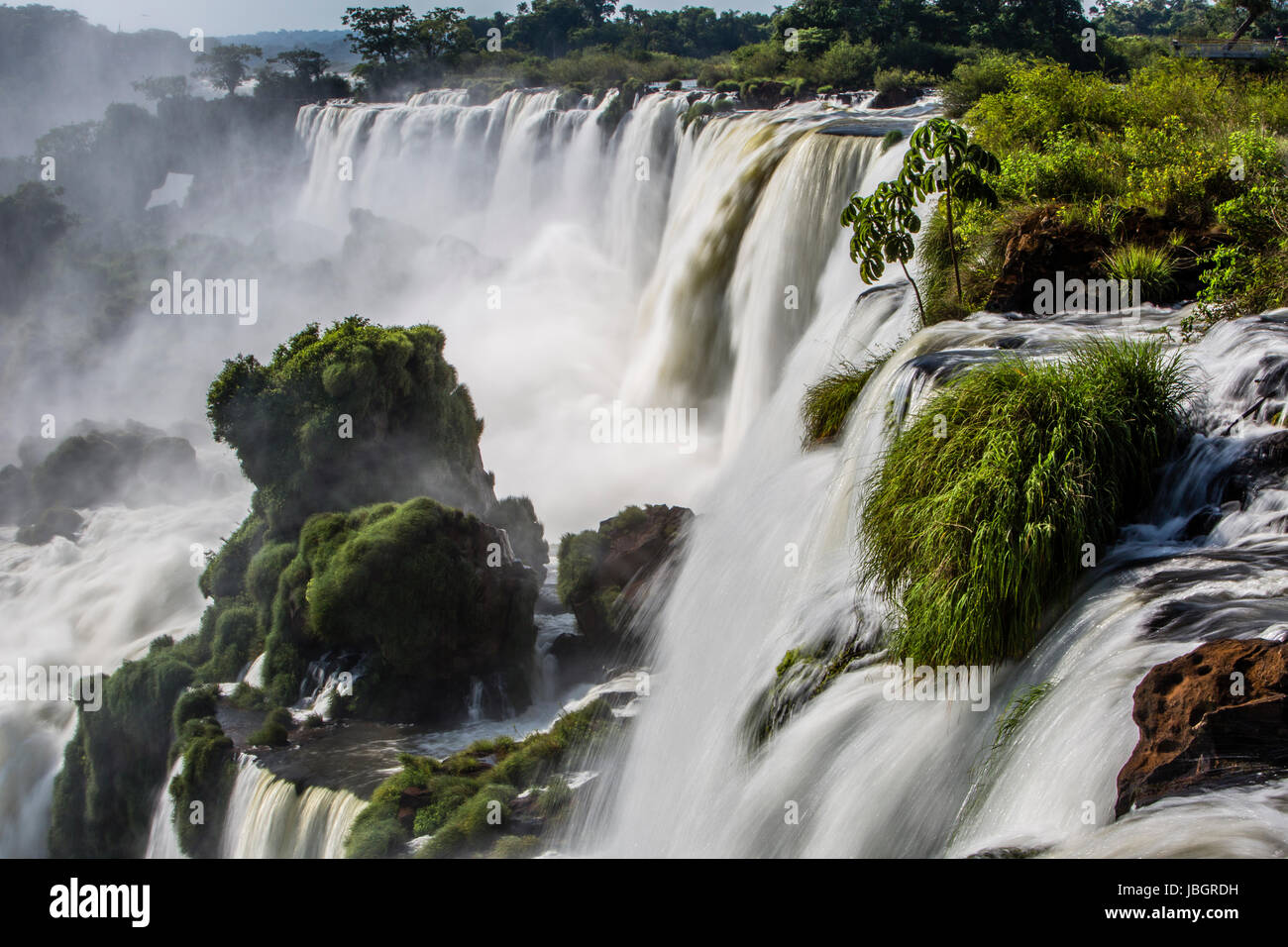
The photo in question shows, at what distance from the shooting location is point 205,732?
14406 millimetres

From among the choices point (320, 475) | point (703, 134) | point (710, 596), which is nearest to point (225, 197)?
point (703, 134)

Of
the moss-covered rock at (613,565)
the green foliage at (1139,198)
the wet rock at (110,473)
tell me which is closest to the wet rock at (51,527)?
the wet rock at (110,473)

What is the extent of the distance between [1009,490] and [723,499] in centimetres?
579

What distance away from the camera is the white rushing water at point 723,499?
468 cm

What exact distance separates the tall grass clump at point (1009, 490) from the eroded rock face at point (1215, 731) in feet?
3.47

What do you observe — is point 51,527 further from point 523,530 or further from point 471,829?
point 471,829

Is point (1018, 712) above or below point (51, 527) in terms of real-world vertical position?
above

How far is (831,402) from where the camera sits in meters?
8.99

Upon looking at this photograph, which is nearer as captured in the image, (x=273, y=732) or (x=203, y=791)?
(x=203, y=791)

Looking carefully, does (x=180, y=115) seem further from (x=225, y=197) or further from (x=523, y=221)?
(x=523, y=221)

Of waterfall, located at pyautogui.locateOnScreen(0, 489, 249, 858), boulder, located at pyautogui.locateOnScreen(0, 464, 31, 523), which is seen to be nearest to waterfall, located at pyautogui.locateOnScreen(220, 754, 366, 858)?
waterfall, located at pyautogui.locateOnScreen(0, 489, 249, 858)

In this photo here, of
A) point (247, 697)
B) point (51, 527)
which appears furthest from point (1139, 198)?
point (51, 527)
